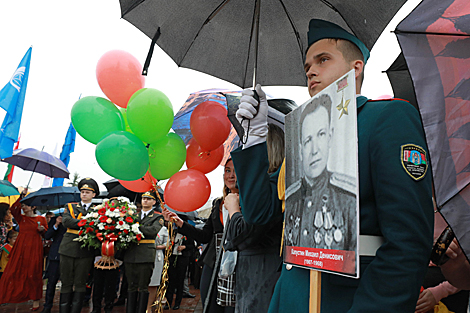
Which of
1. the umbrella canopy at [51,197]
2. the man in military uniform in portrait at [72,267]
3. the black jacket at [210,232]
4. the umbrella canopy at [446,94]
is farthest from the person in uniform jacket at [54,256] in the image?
the umbrella canopy at [446,94]

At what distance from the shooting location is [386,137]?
121 centimetres

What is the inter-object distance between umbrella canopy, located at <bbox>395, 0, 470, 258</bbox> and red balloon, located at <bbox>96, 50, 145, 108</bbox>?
7.07ft

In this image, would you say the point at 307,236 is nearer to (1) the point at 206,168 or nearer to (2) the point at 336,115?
(2) the point at 336,115

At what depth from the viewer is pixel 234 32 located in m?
2.99

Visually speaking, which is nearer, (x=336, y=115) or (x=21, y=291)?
(x=336, y=115)

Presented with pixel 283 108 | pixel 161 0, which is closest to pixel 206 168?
pixel 283 108

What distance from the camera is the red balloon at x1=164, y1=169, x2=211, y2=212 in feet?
10.6

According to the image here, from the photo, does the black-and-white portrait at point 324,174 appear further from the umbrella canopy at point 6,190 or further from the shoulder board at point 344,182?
the umbrella canopy at point 6,190

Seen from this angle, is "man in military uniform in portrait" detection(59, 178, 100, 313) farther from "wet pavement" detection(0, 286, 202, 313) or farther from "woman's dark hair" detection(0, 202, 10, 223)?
"woman's dark hair" detection(0, 202, 10, 223)

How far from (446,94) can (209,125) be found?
6.59 feet

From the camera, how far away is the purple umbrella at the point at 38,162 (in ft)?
26.0

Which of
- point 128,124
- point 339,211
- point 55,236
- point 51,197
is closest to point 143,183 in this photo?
point 128,124

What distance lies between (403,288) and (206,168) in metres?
2.64

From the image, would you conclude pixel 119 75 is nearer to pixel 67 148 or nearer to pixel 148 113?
pixel 148 113
